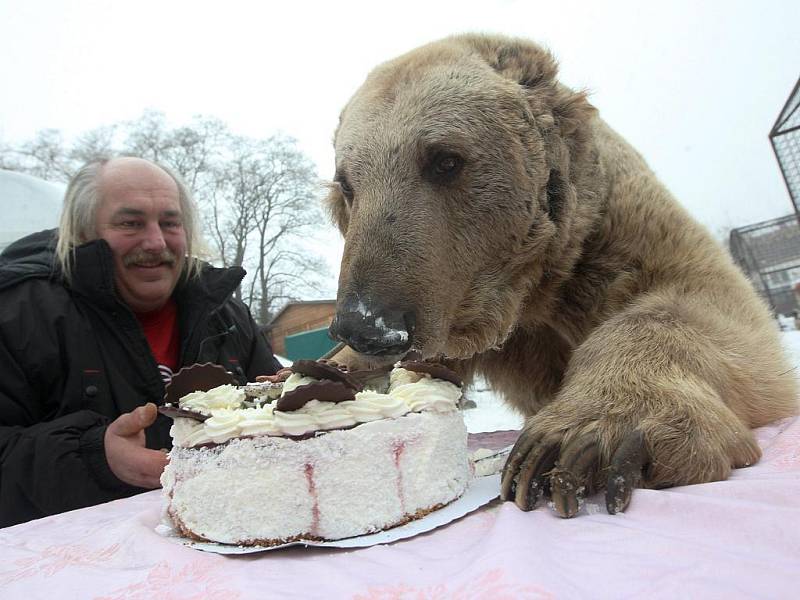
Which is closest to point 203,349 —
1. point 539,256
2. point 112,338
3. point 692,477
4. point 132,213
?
point 112,338

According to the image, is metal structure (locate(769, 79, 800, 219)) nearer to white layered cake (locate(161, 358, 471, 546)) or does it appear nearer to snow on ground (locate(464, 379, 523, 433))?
snow on ground (locate(464, 379, 523, 433))

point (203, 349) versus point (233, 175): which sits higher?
point (233, 175)

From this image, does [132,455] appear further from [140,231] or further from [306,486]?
[140,231]

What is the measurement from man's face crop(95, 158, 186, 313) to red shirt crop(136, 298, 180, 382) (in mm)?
76

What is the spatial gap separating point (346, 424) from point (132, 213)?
220 centimetres

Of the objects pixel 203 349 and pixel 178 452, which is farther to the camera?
pixel 203 349

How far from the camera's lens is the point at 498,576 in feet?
2.68

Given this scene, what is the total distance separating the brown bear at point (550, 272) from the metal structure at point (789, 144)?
21.0ft

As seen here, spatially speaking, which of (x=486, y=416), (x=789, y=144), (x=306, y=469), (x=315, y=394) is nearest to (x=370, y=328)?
(x=315, y=394)

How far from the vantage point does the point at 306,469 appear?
47.8 inches

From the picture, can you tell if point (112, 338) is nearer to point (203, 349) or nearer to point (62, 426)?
point (203, 349)

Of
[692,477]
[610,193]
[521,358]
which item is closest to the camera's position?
[692,477]

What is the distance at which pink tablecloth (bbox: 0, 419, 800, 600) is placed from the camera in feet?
2.55

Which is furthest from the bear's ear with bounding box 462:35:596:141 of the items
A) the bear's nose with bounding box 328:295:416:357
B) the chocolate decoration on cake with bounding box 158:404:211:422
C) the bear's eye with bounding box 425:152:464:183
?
the chocolate decoration on cake with bounding box 158:404:211:422
